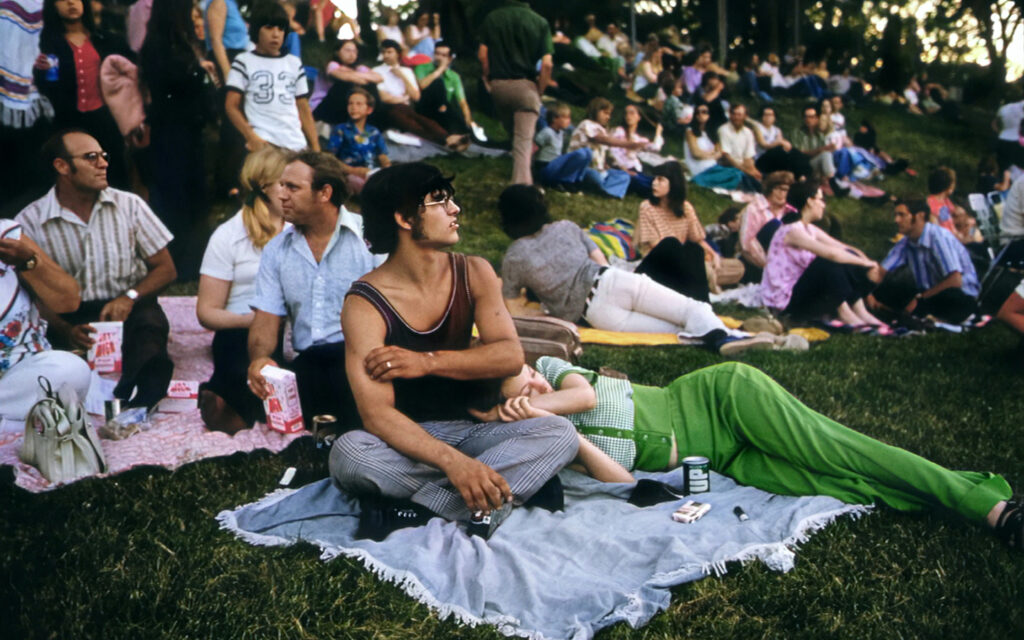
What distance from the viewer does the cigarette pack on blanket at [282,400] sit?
356 cm

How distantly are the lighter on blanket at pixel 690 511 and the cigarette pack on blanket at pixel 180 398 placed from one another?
82.3 inches

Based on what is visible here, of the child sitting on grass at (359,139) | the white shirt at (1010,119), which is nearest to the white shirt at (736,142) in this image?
the white shirt at (1010,119)

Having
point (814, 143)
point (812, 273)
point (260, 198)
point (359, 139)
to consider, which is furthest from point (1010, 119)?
point (260, 198)

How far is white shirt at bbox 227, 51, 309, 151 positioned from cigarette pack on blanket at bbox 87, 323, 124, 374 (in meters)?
1.25

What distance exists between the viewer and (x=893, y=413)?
3.93m

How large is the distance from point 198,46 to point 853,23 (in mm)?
4509

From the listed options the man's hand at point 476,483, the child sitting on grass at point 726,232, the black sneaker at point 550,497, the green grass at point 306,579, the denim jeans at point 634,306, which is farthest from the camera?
the child sitting on grass at point 726,232

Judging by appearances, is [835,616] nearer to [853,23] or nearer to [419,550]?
[419,550]

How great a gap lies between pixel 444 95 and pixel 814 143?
5.11m

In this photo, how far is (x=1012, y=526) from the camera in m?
2.57

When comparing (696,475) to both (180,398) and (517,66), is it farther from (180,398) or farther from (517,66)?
(517,66)

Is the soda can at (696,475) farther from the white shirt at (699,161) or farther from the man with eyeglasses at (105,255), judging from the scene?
the white shirt at (699,161)

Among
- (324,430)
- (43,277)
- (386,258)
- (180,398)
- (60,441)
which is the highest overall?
(386,258)

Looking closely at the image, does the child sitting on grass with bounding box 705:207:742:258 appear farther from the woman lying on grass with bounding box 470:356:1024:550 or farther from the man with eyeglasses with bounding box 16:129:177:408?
the man with eyeglasses with bounding box 16:129:177:408
